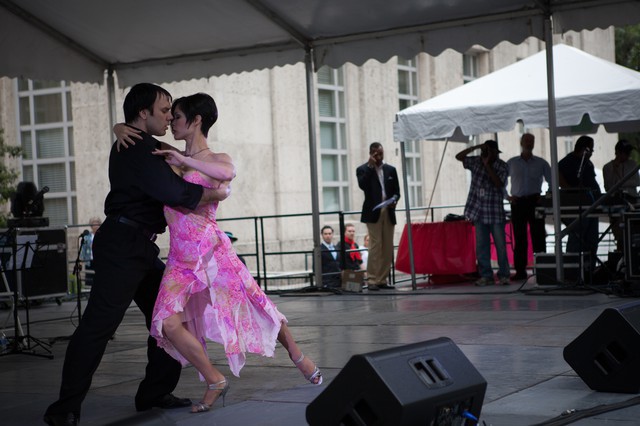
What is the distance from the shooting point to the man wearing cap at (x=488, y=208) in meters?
13.7

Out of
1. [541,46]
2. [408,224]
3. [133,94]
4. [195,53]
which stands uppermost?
[541,46]

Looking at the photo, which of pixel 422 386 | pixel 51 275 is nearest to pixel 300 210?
pixel 51 275

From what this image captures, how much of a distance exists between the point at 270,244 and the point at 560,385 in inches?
571

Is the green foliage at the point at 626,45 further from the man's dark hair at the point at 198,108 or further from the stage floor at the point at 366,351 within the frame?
the man's dark hair at the point at 198,108

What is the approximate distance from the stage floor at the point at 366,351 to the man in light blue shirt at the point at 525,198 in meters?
1.03

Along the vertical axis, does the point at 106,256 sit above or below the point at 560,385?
above

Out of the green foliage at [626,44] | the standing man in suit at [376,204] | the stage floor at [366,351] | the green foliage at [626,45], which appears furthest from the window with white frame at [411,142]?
the green foliage at [626,44]

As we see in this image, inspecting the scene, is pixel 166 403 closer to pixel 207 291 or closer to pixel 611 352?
pixel 207 291

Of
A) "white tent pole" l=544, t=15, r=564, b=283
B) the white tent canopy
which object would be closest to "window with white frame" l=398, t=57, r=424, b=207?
the white tent canopy

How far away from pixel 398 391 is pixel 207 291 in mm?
2148

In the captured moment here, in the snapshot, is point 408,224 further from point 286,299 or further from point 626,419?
point 626,419

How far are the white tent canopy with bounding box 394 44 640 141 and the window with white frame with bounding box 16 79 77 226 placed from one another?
370 inches

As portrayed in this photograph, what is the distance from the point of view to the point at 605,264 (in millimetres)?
13109

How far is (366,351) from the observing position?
798 centimetres
